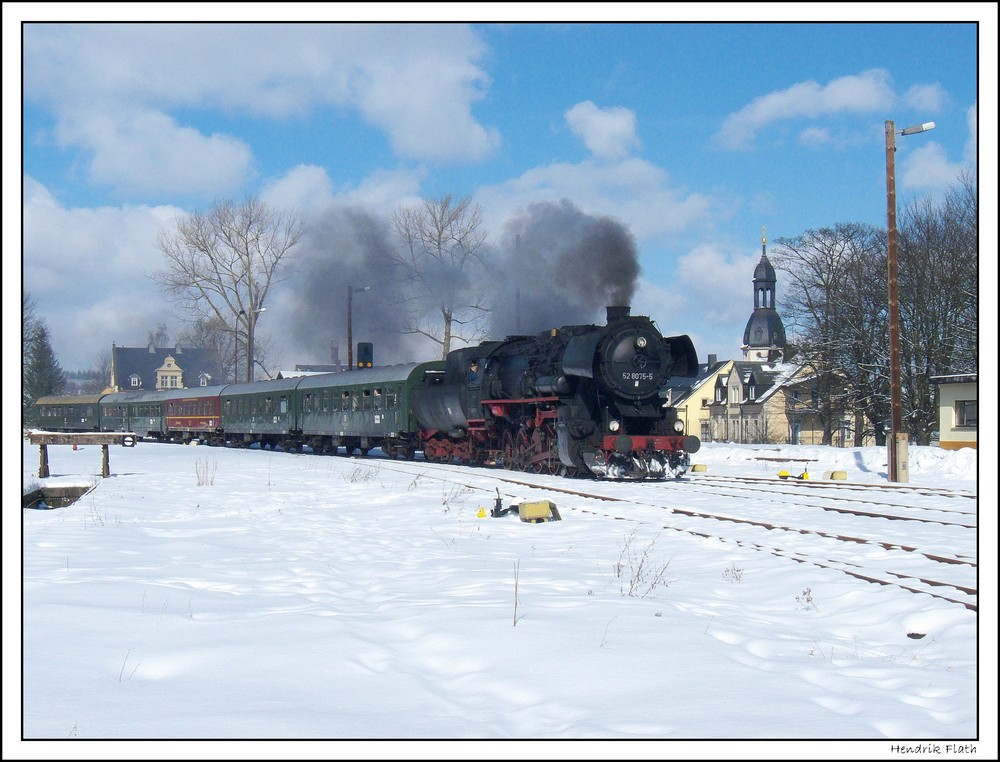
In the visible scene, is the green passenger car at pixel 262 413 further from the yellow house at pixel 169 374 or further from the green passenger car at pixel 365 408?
the yellow house at pixel 169 374

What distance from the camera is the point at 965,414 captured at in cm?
3036

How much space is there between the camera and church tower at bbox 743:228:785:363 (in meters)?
103

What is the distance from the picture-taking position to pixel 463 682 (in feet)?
15.9

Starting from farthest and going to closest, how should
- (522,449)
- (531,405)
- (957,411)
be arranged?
(957,411) < (522,449) < (531,405)

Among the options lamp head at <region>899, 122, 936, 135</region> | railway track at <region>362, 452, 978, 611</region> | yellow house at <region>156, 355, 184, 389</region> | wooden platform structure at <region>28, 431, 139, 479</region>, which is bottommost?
railway track at <region>362, 452, 978, 611</region>

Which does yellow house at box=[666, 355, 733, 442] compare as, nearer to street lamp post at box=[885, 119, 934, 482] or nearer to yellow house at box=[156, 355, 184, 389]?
street lamp post at box=[885, 119, 934, 482]

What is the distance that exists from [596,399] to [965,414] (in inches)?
689

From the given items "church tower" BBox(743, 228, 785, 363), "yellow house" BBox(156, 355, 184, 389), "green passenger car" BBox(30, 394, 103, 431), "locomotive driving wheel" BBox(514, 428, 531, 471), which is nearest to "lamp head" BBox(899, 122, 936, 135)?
"locomotive driving wheel" BBox(514, 428, 531, 471)

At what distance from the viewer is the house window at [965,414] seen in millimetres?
29916

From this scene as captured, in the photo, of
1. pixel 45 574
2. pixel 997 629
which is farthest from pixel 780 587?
pixel 45 574

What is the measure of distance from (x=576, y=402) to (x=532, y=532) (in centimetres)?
747

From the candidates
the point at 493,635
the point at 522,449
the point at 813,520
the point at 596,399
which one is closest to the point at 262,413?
the point at 522,449

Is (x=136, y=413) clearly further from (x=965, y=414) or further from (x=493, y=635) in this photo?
(x=493, y=635)

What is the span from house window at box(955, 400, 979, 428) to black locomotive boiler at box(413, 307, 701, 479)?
579 inches
